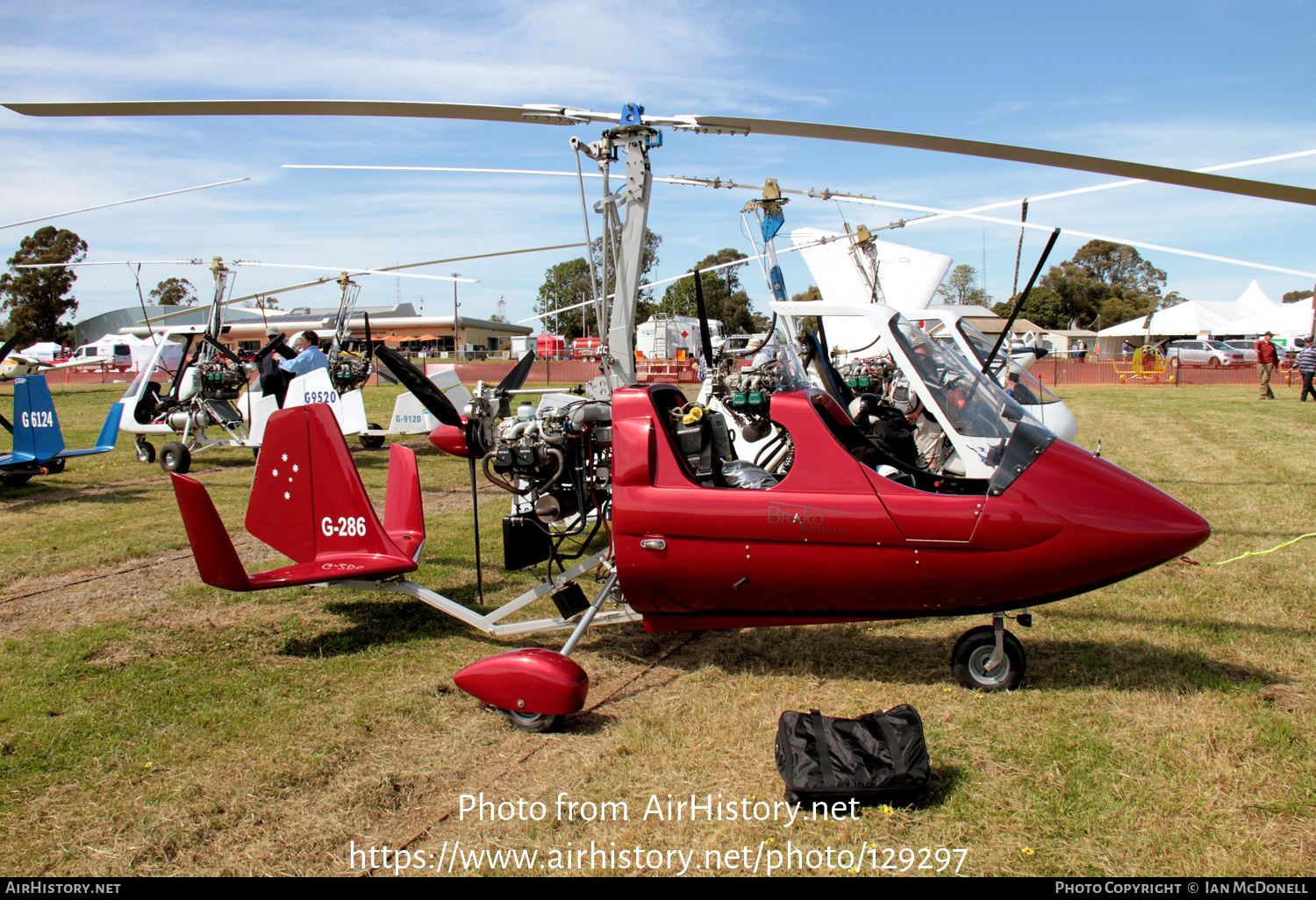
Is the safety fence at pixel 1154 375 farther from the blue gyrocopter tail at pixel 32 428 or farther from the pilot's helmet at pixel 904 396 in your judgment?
the blue gyrocopter tail at pixel 32 428

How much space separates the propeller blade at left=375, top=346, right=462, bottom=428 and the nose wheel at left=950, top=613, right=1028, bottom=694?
3.43 metres

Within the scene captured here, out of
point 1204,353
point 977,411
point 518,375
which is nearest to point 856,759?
point 977,411

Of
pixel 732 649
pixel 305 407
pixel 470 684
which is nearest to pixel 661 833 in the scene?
pixel 470 684

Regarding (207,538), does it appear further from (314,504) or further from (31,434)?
(31,434)

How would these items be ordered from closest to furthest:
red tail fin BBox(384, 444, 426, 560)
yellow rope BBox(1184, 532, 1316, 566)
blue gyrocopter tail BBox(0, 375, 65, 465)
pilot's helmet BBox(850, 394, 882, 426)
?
1. red tail fin BBox(384, 444, 426, 560)
2. yellow rope BBox(1184, 532, 1316, 566)
3. pilot's helmet BBox(850, 394, 882, 426)
4. blue gyrocopter tail BBox(0, 375, 65, 465)

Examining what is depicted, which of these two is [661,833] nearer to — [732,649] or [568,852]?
[568,852]

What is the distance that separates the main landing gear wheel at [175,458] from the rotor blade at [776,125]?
31.5 feet

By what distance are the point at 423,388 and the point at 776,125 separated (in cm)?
287

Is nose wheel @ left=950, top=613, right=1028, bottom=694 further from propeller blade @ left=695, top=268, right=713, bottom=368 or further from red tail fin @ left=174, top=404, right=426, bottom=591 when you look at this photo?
red tail fin @ left=174, top=404, right=426, bottom=591

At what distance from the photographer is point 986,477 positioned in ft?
14.5

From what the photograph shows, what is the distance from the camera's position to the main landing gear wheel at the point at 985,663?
443 centimetres

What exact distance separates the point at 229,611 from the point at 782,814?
460 cm

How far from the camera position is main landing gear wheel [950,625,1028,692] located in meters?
4.43

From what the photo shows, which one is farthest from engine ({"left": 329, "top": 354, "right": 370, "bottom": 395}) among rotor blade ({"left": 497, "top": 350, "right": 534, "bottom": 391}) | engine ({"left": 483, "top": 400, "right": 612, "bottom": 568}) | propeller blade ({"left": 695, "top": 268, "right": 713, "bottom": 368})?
engine ({"left": 483, "top": 400, "right": 612, "bottom": 568})
